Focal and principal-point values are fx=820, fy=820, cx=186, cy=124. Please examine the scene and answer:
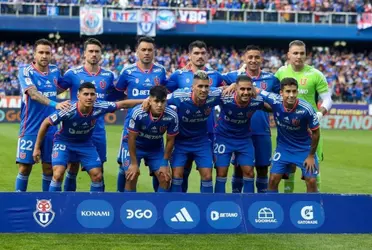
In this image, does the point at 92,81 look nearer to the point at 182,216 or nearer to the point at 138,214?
the point at 138,214

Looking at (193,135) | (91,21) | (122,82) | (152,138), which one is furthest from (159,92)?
(91,21)

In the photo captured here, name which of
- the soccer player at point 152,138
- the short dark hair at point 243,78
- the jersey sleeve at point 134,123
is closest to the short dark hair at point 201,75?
the short dark hair at point 243,78

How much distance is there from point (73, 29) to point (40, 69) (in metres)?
35.0

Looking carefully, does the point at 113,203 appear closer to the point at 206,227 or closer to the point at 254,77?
the point at 206,227

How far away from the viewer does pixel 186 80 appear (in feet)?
38.6

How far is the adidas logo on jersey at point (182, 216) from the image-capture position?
32.1 ft

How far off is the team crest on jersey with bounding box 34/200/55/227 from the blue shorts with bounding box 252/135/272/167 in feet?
11.8

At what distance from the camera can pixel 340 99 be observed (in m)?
39.1

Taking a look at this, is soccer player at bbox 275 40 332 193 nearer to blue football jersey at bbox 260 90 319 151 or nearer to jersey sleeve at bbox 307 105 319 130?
blue football jersey at bbox 260 90 319 151

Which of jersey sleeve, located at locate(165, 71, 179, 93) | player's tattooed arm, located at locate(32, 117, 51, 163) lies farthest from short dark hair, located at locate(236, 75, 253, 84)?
player's tattooed arm, located at locate(32, 117, 51, 163)

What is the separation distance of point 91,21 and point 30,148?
33.3 m

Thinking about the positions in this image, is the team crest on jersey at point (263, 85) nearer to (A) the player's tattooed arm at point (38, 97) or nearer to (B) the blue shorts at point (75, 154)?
(B) the blue shorts at point (75, 154)

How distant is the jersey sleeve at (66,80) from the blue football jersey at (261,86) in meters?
2.21

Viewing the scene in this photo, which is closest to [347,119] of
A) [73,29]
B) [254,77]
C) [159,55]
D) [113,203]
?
[159,55]
